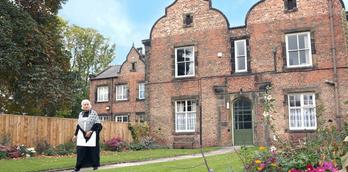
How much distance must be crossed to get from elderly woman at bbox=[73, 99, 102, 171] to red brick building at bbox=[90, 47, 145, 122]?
30.2m

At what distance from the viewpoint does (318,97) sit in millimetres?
21781

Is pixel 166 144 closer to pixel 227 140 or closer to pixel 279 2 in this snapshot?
pixel 227 140

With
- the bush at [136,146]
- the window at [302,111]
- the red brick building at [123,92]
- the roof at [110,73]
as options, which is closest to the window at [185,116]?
the bush at [136,146]

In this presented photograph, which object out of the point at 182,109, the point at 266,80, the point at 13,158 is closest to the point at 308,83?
the point at 266,80

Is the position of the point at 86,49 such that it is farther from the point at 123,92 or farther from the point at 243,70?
the point at 243,70

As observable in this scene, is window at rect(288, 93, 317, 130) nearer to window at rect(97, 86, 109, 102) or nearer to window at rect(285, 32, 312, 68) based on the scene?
window at rect(285, 32, 312, 68)

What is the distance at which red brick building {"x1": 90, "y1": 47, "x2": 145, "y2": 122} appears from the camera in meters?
40.5

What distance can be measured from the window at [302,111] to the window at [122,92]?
22153 mm

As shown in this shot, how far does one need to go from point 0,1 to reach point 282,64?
1555 cm

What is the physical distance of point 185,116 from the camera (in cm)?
2538

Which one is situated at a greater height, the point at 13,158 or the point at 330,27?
the point at 330,27

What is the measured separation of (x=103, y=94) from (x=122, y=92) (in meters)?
2.39

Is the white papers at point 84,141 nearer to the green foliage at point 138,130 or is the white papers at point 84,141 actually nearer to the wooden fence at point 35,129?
the wooden fence at point 35,129

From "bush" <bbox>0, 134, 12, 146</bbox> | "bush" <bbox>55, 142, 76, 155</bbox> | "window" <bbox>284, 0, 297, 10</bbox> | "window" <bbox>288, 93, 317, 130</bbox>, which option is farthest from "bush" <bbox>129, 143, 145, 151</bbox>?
"window" <bbox>284, 0, 297, 10</bbox>
